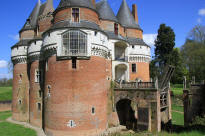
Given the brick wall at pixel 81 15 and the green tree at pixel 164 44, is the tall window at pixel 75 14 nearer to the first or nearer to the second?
the brick wall at pixel 81 15

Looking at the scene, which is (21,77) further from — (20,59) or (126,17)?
(126,17)

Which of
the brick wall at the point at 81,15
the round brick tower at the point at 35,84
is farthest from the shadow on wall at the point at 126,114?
the brick wall at the point at 81,15

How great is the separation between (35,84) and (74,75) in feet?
28.9

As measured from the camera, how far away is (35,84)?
23.2 metres

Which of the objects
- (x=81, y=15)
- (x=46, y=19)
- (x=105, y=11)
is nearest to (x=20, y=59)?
(x=46, y=19)

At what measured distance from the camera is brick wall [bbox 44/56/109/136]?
1681 centimetres

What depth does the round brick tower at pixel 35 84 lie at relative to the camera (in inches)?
879

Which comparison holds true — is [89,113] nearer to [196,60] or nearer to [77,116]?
[77,116]

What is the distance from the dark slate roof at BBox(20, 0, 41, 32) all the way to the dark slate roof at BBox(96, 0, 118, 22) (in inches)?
414

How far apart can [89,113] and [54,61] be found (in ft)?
21.6

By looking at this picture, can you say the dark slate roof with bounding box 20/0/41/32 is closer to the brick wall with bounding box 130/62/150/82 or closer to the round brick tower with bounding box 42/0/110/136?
the round brick tower with bounding box 42/0/110/136

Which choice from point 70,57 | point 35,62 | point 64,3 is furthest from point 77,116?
point 64,3

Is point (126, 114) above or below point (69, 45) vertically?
below

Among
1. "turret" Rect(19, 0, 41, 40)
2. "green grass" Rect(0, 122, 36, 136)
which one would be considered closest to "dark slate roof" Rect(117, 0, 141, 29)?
"turret" Rect(19, 0, 41, 40)
